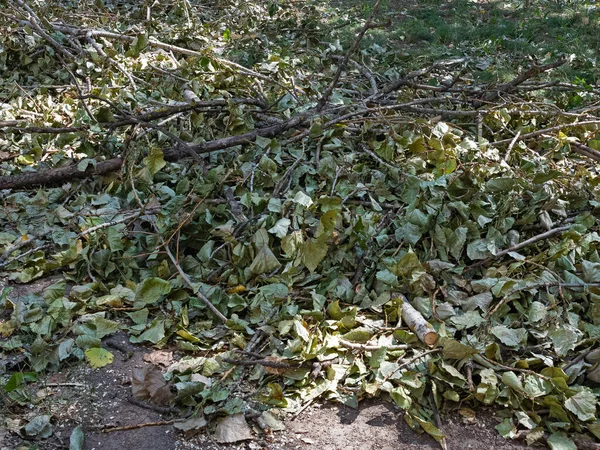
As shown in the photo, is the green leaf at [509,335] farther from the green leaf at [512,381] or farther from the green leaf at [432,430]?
the green leaf at [432,430]

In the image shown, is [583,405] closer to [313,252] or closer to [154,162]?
[313,252]

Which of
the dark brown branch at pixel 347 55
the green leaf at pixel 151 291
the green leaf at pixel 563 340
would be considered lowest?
the green leaf at pixel 151 291

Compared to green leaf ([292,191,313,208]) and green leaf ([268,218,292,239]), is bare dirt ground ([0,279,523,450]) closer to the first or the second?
green leaf ([268,218,292,239])

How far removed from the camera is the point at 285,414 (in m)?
2.38

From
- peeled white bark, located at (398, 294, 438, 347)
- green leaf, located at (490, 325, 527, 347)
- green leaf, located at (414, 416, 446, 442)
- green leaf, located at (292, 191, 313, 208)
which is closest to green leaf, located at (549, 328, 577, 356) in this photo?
green leaf, located at (490, 325, 527, 347)

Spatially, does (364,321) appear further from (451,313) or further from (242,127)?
(242,127)

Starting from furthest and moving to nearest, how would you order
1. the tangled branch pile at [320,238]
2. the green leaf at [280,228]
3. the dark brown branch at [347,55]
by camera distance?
the dark brown branch at [347,55] < the green leaf at [280,228] < the tangled branch pile at [320,238]

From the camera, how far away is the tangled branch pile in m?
→ 2.49

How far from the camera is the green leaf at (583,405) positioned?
222 centimetres

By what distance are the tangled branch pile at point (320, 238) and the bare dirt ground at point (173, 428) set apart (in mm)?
66

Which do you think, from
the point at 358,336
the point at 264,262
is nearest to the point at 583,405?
the point at 358,336

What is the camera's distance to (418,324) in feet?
8.55

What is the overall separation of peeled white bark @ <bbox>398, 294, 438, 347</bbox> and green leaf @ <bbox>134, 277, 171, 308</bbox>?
1.09 meters

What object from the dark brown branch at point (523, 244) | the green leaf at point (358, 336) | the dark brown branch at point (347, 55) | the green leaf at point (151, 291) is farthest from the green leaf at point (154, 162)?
the dark brown branch at point (523, 244)
